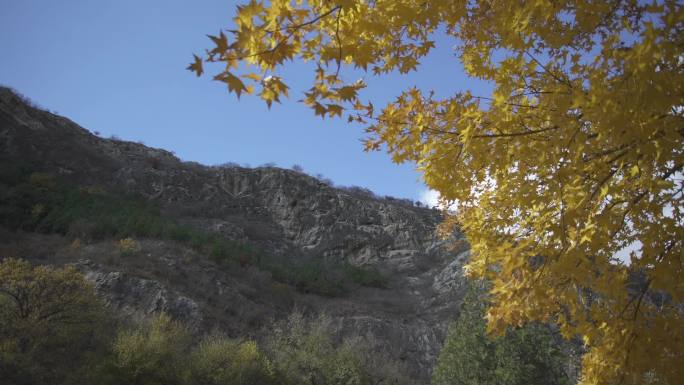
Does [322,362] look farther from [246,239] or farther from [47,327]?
[246,239]

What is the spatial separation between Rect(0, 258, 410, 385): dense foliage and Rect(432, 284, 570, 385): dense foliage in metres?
4.12

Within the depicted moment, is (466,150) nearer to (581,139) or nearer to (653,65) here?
(581,139)

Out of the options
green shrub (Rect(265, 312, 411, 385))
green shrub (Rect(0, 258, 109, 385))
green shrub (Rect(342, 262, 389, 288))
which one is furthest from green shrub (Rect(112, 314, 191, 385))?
green shrub (Rect(342, 262, 389, 288))

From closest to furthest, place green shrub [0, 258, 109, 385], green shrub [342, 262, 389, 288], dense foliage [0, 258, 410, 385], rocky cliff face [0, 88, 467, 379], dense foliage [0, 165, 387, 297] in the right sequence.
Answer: green shrub [0, 258, 109, 385] < dense foliage [0, 258, 410, 385] < rocky cliff face [0, 88, 467, 379] < dense foliage [0, 165, 387, 297] < green shrub [342, 262, 389, 288]

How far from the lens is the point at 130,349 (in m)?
10.7

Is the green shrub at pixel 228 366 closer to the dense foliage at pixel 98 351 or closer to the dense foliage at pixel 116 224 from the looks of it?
the dense foliage at pixel 98 351

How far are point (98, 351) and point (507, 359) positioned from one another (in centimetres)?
1153

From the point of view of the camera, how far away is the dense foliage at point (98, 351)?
985cm

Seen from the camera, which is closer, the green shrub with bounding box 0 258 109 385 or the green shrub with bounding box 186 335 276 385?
the green shrub with bounding box 0 258 109 385

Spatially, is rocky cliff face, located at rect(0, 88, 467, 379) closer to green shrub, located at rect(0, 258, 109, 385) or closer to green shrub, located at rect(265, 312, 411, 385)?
green shrub, located at rect(265, 312, 411, 385)

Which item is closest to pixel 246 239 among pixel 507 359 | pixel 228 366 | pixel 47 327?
pixel 228 366

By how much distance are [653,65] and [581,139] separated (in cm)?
39

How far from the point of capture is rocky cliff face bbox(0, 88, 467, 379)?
57.7 ft

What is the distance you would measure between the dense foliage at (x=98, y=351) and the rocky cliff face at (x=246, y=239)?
3.06 m
